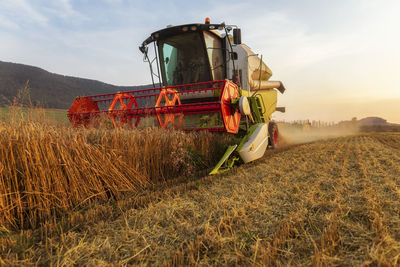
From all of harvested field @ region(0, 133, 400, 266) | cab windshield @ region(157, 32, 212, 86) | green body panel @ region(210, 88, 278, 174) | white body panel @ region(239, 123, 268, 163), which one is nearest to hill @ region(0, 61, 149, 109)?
cab windshield @ region(157, 32, 212, 86)

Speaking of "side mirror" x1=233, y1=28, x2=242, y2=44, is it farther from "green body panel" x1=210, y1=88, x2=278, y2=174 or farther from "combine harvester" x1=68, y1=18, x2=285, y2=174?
"green body panel" x1=210, y1=88, x2=278, y2=174

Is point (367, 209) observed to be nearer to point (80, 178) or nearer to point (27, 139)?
point (80, 178)

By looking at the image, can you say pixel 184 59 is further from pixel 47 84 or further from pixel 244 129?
pixel 47 84

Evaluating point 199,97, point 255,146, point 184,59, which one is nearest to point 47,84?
point 184,59

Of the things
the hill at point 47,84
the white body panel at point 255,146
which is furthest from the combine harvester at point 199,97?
the hill at point 47,84

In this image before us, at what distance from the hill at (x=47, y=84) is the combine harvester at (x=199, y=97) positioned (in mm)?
36760

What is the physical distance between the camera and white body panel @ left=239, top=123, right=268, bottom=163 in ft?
11.3

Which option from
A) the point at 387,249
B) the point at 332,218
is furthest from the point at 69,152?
the point at 387,249

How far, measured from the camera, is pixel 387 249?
46.4 inches

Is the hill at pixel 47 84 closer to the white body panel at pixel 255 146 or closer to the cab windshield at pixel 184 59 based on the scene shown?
the cab windshield at pixel 184 59

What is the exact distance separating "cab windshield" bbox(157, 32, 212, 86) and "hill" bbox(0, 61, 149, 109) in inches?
1439

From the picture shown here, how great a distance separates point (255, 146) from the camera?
3.72 m

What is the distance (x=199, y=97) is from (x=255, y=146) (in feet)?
5.85

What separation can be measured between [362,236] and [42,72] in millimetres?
57795
